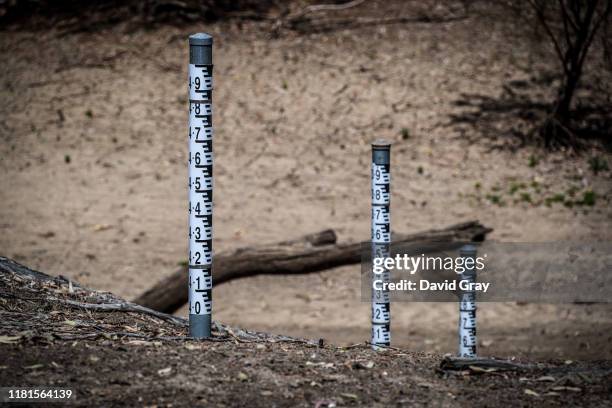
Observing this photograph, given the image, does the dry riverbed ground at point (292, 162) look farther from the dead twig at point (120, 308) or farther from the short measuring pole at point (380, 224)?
the dead twig at point (120, 308)

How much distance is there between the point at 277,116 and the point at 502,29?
4.53m

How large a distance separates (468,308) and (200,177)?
2.38 m

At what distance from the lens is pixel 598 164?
13.5 meters

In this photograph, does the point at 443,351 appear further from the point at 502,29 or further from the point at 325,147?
the point at 502,29

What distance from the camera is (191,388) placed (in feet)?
14.8

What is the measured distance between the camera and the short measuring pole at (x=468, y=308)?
6.75 m

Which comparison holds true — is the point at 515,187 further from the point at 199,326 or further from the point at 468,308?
the point at 199,326

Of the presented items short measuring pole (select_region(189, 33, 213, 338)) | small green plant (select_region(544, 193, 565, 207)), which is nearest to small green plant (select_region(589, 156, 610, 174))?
small green plant (select_region(544, 193, 565, 207))

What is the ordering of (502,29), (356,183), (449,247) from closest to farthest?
(449,247), (356,183), (502,29)

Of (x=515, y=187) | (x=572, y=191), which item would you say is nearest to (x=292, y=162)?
(x=515, y=187)

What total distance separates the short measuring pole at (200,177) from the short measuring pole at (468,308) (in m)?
2.09

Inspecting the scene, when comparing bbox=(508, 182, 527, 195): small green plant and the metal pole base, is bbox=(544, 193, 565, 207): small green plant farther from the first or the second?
the metal pole base

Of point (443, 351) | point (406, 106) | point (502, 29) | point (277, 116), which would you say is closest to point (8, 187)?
point (277, 116)

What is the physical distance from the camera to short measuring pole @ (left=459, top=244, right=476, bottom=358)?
675 cm
